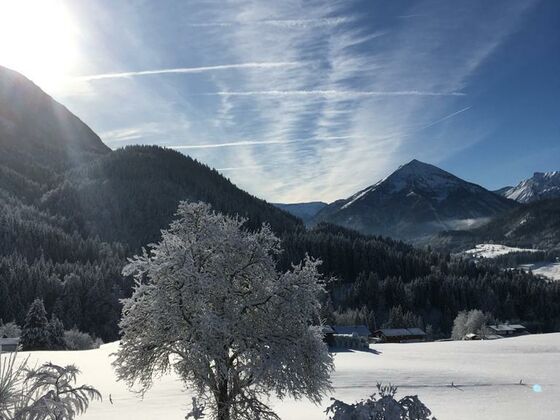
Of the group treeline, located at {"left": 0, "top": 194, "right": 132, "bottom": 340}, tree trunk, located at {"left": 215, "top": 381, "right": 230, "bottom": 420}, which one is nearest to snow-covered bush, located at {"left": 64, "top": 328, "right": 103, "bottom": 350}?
treeline, located at {"left": 0, "top": 194, "right": 132, "bottom": 340}

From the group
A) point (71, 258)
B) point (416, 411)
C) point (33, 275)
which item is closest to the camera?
point (416, 411)

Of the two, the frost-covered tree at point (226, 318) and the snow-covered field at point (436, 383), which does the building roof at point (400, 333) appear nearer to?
the snow-covered field at point (436, 383)

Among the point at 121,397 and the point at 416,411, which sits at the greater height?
the point at 416,411

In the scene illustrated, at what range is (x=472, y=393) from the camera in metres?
38.9

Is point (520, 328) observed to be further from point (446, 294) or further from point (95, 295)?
point (95, 295)

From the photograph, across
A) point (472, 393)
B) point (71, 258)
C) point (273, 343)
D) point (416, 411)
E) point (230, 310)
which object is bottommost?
point (472, 393)


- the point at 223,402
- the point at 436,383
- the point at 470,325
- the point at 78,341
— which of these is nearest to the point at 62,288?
the point at 78,341

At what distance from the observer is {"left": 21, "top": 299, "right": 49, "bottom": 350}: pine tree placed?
82312 mm

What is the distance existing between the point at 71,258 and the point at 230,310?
17425 centimetres

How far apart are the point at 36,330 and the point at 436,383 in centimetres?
6790

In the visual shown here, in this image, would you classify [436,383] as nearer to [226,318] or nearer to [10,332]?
[226,318]

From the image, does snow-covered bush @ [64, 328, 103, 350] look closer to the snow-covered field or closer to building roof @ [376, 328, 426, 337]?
the snow-covered field

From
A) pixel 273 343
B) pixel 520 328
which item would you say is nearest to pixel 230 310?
pixel 273 343

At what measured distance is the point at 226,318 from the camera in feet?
64.5
